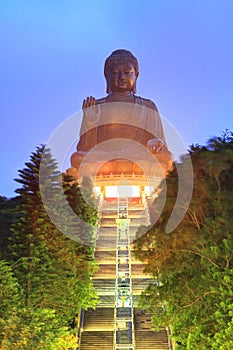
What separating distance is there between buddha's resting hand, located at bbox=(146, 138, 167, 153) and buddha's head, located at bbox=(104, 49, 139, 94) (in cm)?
416

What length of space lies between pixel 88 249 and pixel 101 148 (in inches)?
515

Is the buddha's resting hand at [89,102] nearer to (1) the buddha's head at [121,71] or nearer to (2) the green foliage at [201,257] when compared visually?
(1) the buddha's head at [121,71]

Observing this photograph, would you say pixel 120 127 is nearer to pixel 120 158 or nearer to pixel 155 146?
pixel 120 158

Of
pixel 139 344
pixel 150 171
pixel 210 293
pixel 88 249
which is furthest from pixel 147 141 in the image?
pixel 210 293

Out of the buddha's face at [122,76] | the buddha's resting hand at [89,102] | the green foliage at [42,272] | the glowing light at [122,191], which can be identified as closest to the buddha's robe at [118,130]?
the buddha's resting hand at [89,102]

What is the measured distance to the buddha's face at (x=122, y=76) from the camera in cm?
2594

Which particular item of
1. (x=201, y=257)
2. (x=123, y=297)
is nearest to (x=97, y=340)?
(x=123, y=297)

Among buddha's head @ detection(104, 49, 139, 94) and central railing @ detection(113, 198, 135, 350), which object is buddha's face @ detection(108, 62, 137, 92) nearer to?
buddha's head @ detection(104, 49, 139, 94)

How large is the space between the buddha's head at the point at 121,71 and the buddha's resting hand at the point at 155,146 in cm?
416

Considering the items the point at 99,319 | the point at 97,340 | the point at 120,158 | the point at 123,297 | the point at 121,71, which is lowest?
the point at 97,340

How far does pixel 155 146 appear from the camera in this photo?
2353 centimetres

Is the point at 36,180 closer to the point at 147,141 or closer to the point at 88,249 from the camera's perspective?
the point at 88,249

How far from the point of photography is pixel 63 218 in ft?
36.7

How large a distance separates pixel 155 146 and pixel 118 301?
1272 cm
